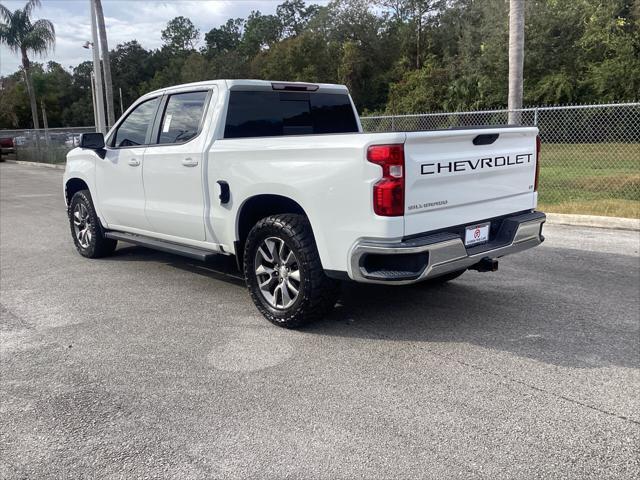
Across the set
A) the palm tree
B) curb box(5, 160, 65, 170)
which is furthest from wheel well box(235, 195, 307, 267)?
the palm tree

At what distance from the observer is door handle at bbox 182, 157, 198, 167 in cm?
514

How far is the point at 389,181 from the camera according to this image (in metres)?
3.74

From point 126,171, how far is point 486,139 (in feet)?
12.4

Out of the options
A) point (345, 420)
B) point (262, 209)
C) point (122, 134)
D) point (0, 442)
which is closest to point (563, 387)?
point (345, 420)

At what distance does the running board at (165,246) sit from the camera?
526 centimetres

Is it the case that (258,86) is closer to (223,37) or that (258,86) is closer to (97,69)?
(97,69)

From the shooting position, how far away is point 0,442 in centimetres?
307

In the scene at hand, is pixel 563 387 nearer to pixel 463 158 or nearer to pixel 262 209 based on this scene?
pixel 463 158

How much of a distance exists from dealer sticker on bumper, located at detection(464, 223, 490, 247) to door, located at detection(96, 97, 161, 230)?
336 cm

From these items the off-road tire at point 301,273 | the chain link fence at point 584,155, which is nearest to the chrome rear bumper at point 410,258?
the off-road tire at point 301,273

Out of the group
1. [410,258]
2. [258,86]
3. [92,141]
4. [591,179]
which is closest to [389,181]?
[410,258]

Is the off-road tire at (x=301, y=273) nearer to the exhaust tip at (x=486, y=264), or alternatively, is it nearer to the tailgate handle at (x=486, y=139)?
the exhaust tip at (x=486, y=264)

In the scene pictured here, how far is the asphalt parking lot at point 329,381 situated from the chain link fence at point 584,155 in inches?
175

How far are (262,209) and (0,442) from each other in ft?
8.28
